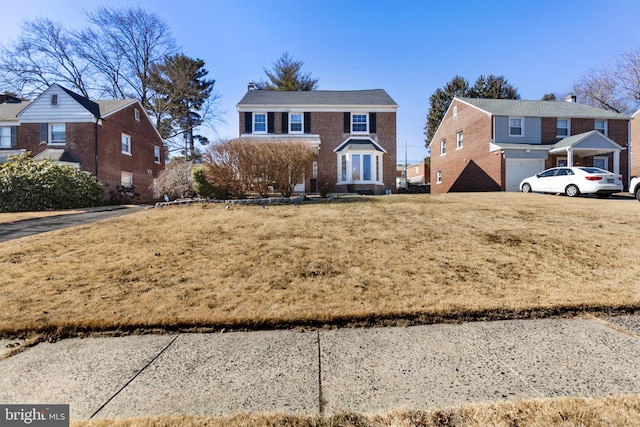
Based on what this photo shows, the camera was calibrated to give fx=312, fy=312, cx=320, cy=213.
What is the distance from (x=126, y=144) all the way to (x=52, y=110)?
4.55 metres

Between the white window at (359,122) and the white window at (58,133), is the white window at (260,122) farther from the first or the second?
the white window at (58,133)

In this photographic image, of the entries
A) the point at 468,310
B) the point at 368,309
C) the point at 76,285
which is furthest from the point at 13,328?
the point at 468,310

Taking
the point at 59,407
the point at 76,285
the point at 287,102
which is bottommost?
the point at 59,407

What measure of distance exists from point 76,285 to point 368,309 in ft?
13.6

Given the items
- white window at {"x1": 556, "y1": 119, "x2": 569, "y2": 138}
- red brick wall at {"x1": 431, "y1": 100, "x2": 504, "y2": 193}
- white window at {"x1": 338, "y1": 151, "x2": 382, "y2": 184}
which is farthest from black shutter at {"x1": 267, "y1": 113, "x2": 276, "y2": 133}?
white window at {"x1": 556, "y1": 119, "x2": 569, "y2": 138}

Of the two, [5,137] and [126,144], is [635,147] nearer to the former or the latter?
[126,144]

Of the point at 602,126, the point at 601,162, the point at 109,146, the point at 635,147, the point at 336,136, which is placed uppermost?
the point at 602,126

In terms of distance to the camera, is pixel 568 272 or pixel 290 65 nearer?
pixel 568 272

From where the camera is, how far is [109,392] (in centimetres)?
241

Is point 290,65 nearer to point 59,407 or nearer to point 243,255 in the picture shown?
point 243,255

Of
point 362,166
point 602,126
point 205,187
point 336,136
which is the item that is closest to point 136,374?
point 205,187

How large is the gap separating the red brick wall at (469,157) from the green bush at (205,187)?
58.0 feet

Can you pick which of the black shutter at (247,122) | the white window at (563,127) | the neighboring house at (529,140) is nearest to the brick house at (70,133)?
the black shutter at (247,122)

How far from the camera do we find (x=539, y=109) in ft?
74.4
